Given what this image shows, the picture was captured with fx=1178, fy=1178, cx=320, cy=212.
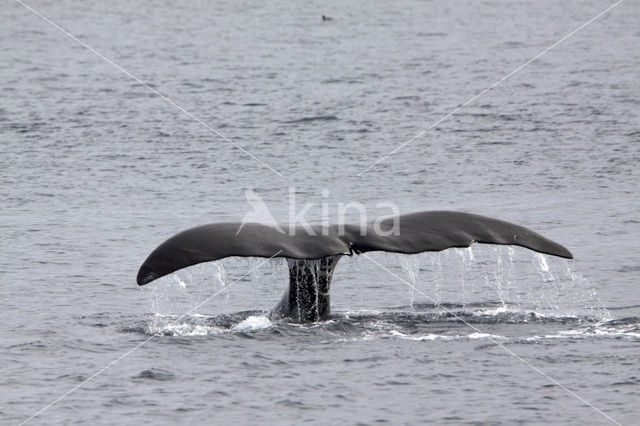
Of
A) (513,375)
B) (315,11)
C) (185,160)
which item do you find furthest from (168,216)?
(315,11)

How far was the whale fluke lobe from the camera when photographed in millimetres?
7605

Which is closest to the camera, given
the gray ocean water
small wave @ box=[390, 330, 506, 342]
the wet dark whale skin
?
the wet dark whale skin

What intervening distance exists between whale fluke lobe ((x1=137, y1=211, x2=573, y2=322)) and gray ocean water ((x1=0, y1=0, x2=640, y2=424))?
1044 mm

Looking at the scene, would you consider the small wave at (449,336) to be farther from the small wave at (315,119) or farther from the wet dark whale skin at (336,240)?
the small wave at (315,119)

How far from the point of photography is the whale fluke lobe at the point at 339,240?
7605 mm

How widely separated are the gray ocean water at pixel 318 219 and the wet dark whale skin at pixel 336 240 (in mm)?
1045

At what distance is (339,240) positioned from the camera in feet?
27.1

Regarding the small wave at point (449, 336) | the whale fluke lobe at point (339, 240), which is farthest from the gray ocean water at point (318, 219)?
the whale fluke lobe at point (339, 240)

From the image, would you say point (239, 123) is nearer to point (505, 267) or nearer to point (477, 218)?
point (505, 267)

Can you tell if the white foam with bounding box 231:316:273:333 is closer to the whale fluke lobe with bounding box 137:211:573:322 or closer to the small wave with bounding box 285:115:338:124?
the whale fluke lobe with bounding box 137:211:573:322

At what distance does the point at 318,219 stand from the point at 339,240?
6.07 metres

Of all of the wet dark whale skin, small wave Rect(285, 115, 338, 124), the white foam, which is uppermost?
small wave Rect(285, 115, 338, 124)

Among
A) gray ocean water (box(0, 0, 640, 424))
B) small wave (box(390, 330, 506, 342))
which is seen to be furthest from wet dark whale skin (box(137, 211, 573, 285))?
small wave (box(390, 330, 506, 342))

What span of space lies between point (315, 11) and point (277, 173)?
3035cm
